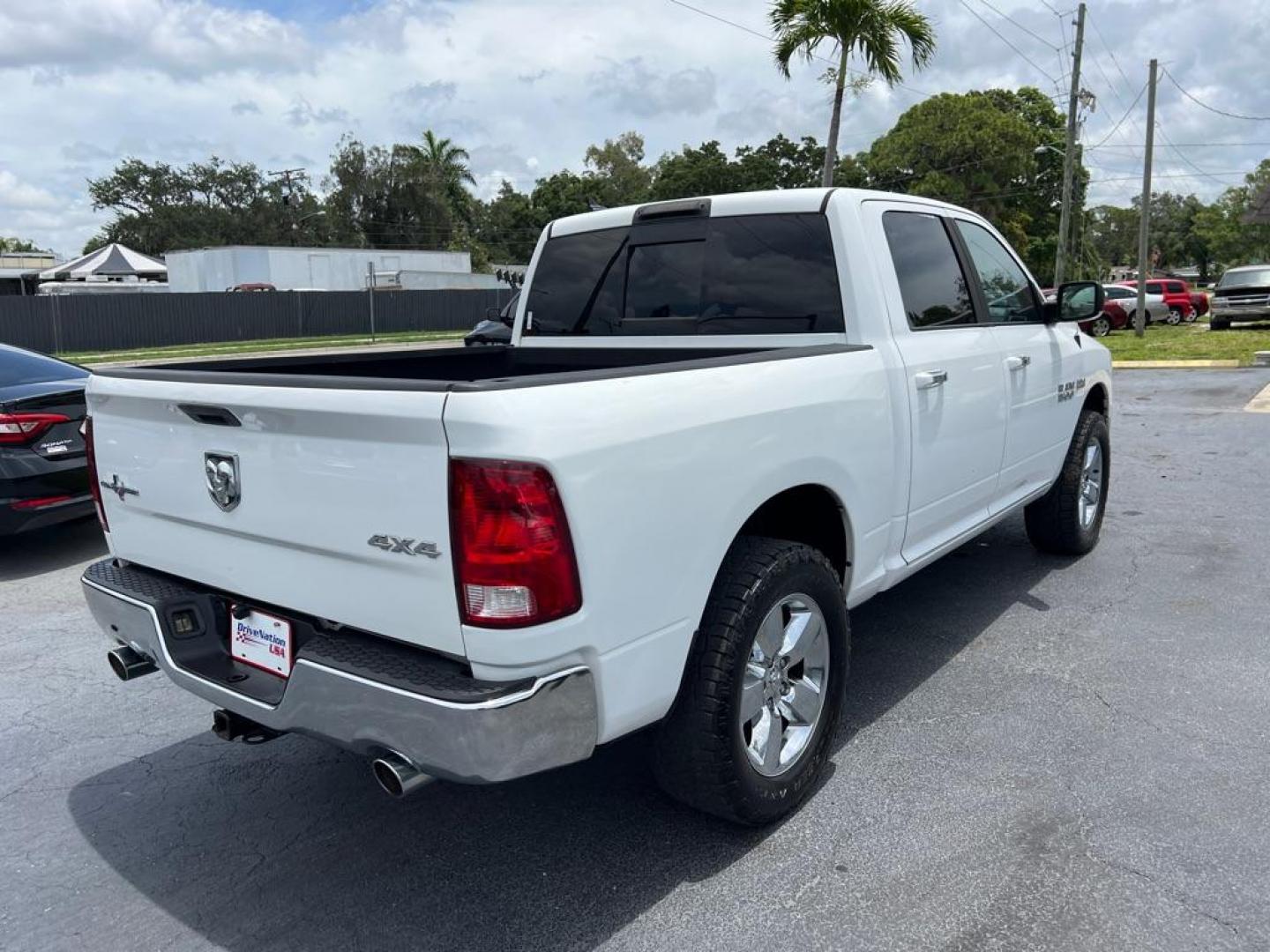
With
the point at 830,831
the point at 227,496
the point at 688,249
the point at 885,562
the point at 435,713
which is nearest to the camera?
the point at 435,713

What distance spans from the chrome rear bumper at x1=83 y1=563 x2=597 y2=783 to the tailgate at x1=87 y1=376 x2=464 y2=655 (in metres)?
A: 0.15

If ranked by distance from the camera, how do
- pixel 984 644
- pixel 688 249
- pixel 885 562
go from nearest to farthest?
pixel 885 562 → pixel 688 249 → pixel 984 644

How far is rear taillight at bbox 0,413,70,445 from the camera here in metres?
6.04

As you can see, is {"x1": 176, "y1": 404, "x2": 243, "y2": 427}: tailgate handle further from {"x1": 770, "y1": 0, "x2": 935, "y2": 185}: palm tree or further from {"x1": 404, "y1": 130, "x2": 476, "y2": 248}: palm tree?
{"x1": 404, "y1": 130, "x2": 476, "y2": 248}: palm tree

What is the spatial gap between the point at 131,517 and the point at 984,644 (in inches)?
141

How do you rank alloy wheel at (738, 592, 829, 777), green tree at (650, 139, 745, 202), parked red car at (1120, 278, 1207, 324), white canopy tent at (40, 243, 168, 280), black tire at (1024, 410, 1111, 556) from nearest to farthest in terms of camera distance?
1. alloy wheel at (738, 592, 829, 777)
2. black tire at (1024, 410, 1111, 556)
3. parked red car at (1120, 278, 1207, 324)
4. white canopy tent at (40, 243, 168, 280)
5. green tree at (650, 139, 745, 202)

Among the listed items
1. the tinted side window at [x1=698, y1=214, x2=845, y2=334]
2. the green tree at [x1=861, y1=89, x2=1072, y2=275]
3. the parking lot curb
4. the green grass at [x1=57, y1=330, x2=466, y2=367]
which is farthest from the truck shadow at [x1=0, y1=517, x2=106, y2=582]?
the green tree at [x1=861, y1=89, x2=1072, y2=275]

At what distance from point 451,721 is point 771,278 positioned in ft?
7.69

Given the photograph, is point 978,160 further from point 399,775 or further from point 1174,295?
point 399,775

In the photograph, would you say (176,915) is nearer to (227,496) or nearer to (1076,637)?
(227,496)

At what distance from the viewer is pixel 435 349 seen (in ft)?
15.3

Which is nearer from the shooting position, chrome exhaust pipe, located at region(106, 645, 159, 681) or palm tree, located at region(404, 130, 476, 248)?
chrome exhaust pipe, located at region(106, 645, 159, 681)

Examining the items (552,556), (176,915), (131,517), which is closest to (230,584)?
(131,517)

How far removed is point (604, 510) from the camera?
2338 millimetres
